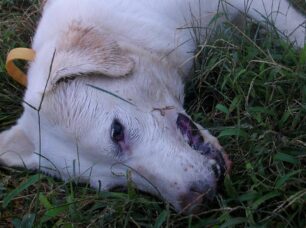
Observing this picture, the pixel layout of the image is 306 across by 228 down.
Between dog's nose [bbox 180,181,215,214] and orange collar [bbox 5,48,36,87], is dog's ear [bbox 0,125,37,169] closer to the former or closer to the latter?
orange collar [bbox 5,48,36,87]

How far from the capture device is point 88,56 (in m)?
3.17

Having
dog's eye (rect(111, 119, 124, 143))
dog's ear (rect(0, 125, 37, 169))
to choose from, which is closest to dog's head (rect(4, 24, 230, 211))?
dog's eye (rect(111, 119, 124, 143))

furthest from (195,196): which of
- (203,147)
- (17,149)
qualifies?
(17,149)

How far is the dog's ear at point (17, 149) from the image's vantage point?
136 inches

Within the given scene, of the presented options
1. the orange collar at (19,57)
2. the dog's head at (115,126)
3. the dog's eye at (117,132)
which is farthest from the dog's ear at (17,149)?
the dog's eye at (117,132)

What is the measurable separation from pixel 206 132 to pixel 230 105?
27 centimetres

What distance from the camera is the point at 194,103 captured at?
3594 mm

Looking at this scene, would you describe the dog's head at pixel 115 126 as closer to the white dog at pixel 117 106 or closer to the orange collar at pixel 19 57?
the white dog at pixel 117 106

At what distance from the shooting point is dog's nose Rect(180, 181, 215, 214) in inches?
110

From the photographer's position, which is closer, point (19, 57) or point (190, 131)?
point (190, 131)

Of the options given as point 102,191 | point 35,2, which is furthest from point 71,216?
point 35,2

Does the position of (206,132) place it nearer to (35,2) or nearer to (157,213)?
(157,213)

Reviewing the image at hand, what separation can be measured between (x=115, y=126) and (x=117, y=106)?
10 centimetres

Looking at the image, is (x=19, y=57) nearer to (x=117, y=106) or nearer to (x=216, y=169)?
(x=117, y=106)
